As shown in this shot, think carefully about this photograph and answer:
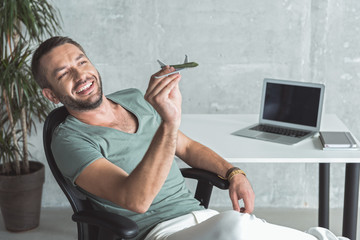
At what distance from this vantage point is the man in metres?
1.56

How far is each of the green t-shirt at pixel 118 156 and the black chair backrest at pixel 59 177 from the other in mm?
36

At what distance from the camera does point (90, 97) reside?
192cm

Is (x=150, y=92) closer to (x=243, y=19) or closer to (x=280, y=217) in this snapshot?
(x=243, y=19)

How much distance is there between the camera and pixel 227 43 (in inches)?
131

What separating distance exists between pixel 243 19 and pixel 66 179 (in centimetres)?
188

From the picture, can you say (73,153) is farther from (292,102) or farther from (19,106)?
(19,106)

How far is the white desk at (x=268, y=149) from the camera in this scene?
86.6 inches

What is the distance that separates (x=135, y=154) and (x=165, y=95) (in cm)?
51

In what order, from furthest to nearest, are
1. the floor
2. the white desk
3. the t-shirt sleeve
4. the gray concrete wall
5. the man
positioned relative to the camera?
the gray concrete wall
the floor
the white desk
the t-shirt sleeve
the man

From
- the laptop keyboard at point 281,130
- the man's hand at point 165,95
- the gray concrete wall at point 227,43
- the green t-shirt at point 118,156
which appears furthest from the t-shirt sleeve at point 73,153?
the gray concrete wall at point 227,43

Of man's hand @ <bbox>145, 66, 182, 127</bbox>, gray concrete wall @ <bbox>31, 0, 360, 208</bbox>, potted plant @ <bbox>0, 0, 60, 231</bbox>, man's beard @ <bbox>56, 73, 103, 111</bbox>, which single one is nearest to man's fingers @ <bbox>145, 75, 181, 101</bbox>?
man's hand @ <bbox>145, 66, 182, 127</bbox>

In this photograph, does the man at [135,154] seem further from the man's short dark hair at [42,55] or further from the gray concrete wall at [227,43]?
the gray concrete wall at [227,43]

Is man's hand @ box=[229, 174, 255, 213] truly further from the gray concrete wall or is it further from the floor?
the gray concrete wall

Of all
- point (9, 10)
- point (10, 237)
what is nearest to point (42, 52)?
point (9, 10)
